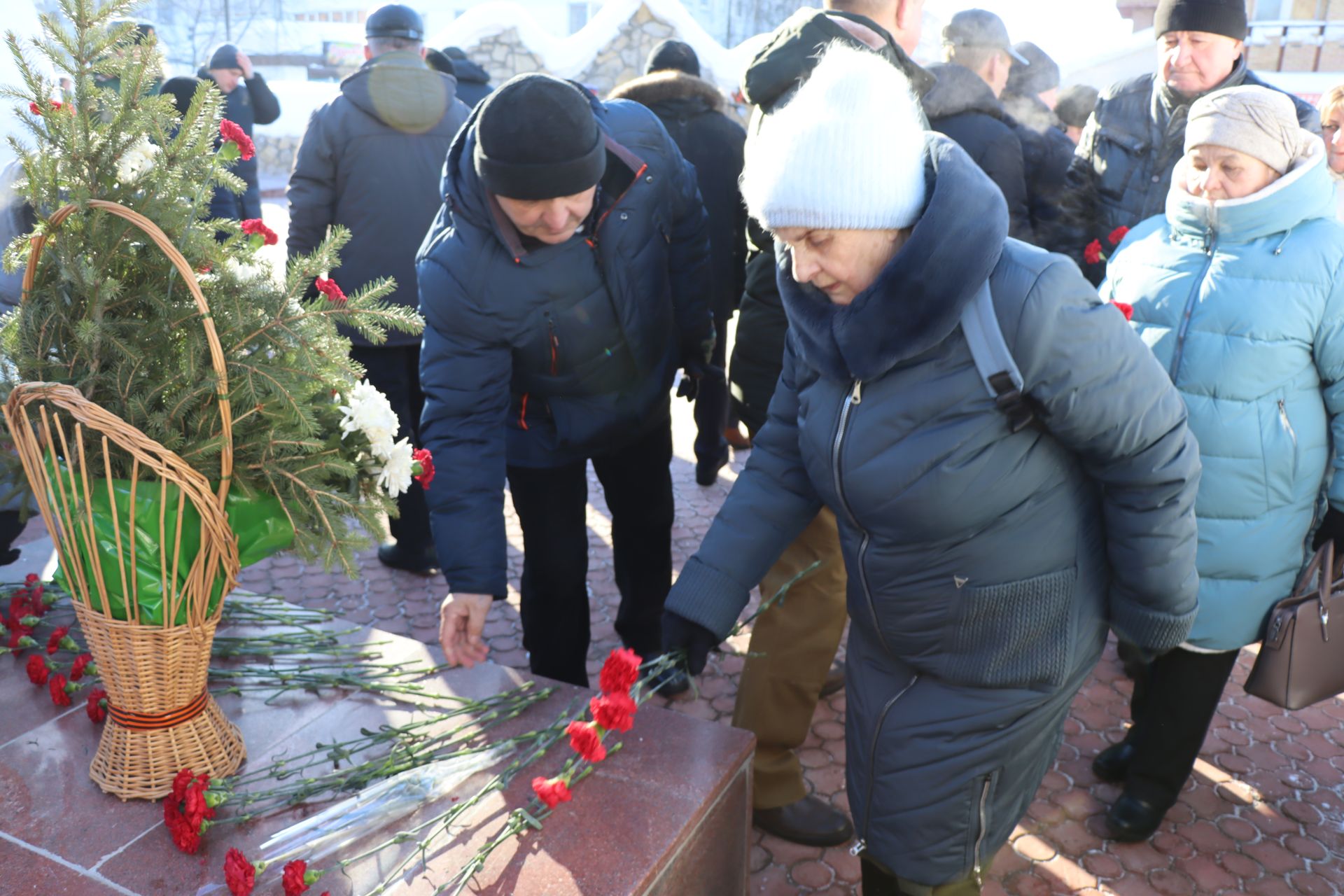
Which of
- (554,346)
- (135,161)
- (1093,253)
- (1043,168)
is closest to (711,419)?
(1043,168)

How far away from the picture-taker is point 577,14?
40.1 m

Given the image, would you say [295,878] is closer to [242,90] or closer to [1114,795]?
[1114,795]

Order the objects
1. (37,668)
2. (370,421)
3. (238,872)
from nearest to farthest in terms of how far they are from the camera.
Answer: (238,872) < (370,421) < (37,668)

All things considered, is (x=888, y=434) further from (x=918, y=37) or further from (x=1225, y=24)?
(x=1225, y=24)

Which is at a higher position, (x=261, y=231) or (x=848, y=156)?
(x=848, y=156)

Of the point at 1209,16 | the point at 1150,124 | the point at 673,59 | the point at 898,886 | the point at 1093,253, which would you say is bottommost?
the point at 898,886

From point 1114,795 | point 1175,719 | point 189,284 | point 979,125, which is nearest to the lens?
point 189,284

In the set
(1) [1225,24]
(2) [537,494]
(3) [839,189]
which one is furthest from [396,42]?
(3) [839,189]

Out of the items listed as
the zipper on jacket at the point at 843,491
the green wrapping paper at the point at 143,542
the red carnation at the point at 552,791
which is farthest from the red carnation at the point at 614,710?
the green wrapping paper at the point at 143,542

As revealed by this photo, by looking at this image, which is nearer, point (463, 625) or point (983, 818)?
point (983, 818)

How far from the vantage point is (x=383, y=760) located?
77.0 inches

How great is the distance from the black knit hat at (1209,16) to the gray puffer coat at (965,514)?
200 cm

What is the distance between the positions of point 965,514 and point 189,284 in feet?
3.98

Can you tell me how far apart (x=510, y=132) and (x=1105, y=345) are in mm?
1254
